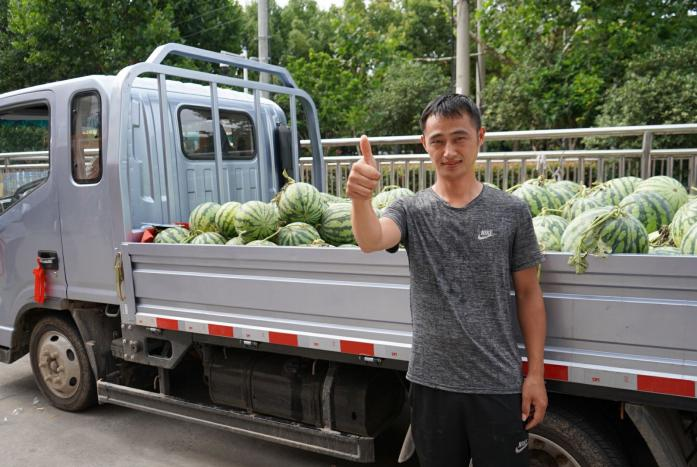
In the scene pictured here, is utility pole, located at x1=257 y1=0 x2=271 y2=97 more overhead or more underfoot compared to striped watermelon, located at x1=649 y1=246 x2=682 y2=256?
more overhead

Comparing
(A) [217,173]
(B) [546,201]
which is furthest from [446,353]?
(A) [217,173]

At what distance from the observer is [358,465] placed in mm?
4012

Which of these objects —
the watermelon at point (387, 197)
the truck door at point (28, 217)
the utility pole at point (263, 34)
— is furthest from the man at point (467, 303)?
the utility pole at point (263, 34)

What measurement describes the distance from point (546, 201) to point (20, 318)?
4.01 m

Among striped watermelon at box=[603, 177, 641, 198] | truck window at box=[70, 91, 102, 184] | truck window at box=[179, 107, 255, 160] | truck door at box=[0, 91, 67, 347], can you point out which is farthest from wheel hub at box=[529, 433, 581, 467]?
truck door at box=[0, 91, 67, 347]

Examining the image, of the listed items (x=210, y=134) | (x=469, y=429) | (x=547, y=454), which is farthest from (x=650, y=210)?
(x=210, y=134)

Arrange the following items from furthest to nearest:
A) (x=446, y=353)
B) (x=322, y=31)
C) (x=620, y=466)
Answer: (x=322, y=31), (x=620, y=466), (x=446, y=353)

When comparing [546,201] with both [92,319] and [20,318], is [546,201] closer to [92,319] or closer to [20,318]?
[92,319]

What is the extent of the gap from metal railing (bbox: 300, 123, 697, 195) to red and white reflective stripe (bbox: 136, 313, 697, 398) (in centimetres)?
315

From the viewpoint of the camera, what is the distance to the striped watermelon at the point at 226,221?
3.89m

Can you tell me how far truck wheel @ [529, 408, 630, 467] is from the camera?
8.64ft

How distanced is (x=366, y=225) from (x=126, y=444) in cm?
318

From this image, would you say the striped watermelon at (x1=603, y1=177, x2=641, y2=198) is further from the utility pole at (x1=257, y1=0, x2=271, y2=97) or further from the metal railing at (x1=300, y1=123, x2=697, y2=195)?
the utility pole at (x1=257, y1=0, x2=271, y2=97)

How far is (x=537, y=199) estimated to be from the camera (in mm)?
3410
